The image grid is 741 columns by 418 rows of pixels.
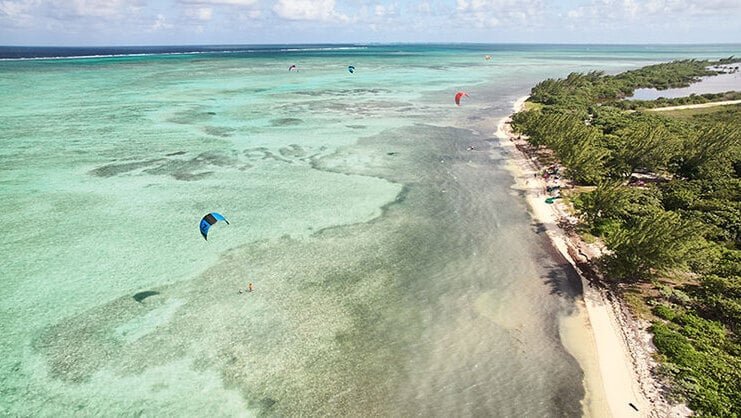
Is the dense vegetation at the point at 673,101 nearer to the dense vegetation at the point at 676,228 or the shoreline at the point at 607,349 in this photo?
the dense vegetation at the point at 676,228

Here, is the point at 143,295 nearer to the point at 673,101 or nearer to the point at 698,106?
the point at 698,106

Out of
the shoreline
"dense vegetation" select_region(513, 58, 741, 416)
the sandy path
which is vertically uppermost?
the sandy path

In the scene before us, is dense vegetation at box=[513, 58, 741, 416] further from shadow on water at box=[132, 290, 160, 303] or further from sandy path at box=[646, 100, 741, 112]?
shadow on water at box=[132, 290, 160, 303]

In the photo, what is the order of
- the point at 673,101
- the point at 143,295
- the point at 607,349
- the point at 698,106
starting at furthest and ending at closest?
the point at 673,101
the point at 698,106
the point at 143,295
the point at 607,349

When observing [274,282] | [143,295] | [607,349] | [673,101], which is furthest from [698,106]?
[143,295]

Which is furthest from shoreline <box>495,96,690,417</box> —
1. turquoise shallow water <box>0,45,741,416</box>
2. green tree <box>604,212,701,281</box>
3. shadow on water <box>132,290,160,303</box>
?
shadow on water <box>132,290,160,303</box>

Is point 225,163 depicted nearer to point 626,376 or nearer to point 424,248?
point 424,248
